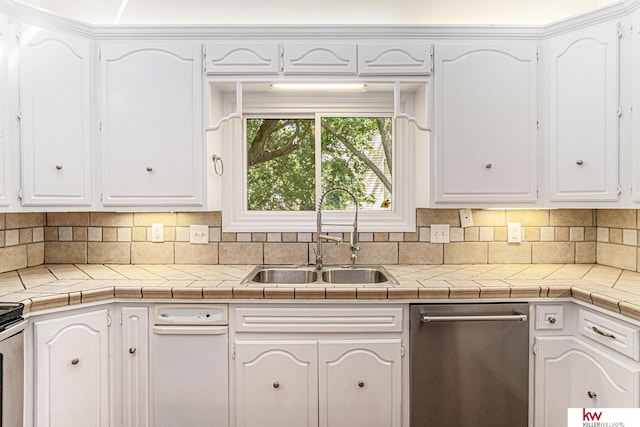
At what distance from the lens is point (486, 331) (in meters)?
1.81

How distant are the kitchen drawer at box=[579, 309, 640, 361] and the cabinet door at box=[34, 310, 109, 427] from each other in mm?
2150

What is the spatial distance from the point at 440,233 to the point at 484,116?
2.34 ft

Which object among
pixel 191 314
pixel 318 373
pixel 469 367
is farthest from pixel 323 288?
pixel 469 367

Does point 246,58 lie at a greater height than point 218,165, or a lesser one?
greater

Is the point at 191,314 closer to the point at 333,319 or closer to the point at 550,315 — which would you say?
the point at 333,319

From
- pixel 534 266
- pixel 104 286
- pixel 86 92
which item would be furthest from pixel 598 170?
pixel 86 92

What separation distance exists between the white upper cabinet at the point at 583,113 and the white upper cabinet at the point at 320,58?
3.38 feet

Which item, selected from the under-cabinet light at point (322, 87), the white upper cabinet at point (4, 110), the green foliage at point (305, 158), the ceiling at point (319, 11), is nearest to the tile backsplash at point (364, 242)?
the green foliage at point (305, 158)

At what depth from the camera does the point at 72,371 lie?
1753mm

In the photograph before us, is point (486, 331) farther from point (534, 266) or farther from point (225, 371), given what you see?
point (225, 371)

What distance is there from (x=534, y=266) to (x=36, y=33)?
9.52 ft

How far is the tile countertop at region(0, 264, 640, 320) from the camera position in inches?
67.1

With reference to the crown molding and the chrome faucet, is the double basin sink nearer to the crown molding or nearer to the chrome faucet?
the chrome faucet

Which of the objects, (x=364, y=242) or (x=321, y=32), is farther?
(x=364, y=242)
